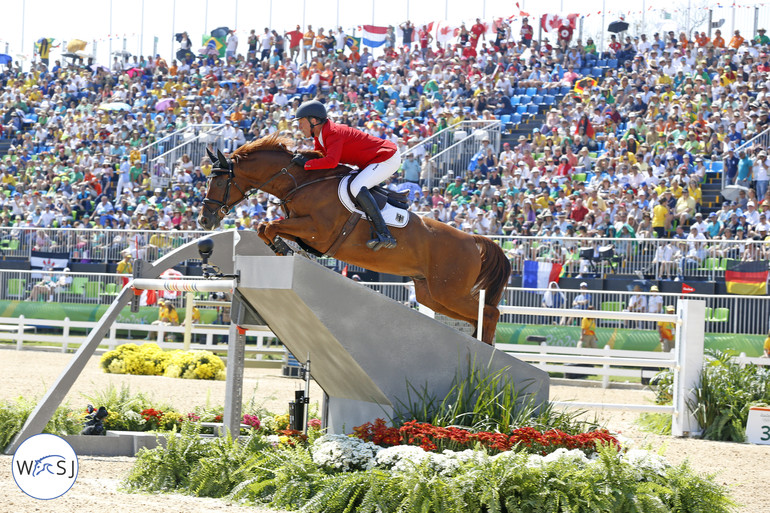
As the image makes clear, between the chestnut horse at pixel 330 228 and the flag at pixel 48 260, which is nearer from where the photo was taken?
the chestnut horse at pixel 330 228

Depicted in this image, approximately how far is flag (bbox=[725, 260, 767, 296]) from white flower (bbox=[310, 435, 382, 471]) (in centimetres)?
1163

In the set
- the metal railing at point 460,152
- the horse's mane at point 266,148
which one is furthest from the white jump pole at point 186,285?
the metal railing at point 460,152

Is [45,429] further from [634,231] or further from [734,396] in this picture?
[634,231]

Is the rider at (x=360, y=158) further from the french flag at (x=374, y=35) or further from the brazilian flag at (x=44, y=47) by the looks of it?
the brazilian flag at (x=44, y=47)

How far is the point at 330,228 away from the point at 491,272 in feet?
6.77

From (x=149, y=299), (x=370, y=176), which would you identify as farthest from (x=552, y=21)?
(x=370, y=176)

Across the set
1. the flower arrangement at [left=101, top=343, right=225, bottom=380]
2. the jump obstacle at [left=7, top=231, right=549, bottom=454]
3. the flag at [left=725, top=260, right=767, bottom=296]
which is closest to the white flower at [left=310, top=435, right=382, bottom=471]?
the jump obstacle at [left=7, top=231, right=549, bottom=454]

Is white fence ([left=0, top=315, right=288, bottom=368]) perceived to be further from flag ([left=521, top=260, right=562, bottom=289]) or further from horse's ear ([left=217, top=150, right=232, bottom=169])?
horse's ear ([left=217, top=150, right=232, bottom=169])

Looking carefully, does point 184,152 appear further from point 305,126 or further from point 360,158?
point 305,126

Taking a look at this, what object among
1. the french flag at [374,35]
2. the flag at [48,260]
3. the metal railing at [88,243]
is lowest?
the flag at [48,260]

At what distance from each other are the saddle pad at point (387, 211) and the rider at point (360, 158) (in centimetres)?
8

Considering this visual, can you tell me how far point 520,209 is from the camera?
1941 centimetres

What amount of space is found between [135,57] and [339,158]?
28014 millimetres

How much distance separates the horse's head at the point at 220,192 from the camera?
30.0 feet
